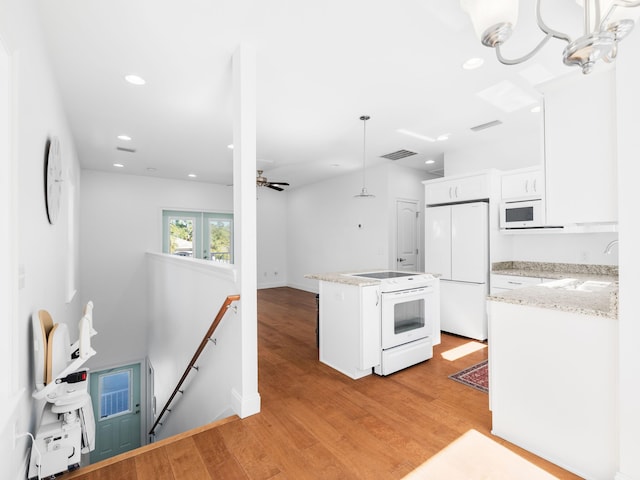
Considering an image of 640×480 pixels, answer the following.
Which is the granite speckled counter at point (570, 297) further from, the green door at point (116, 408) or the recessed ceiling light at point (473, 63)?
the green door at point (116, 408)

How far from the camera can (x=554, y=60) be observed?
2611 mm

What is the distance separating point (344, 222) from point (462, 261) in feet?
10.3

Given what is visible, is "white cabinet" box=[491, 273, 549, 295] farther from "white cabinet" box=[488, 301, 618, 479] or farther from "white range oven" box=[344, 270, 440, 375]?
"white cabinet" box=[488, 301, 618, 479]

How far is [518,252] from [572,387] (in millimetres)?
3226

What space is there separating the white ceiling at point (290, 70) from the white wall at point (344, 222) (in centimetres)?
148

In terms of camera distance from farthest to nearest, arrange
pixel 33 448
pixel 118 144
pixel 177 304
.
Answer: pixel 118 144 → pixel 177 304 → pixel 33 448

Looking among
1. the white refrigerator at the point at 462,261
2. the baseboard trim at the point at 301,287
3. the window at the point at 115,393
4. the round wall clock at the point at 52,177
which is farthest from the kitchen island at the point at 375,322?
the window at the point at 115,393

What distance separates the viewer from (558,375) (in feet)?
6.00

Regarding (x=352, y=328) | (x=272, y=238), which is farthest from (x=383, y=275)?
(x=272, y=238)

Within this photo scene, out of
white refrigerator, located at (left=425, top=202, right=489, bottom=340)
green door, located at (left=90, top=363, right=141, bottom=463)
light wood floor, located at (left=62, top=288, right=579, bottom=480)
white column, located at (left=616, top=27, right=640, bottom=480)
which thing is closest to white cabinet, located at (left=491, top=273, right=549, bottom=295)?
white refrigerator, located at (left=425, top=202, right=489, bottom=340)

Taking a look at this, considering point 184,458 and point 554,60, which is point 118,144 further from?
point 554,60

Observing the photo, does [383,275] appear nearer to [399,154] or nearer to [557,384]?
[557,384]

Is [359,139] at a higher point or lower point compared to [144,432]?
higher

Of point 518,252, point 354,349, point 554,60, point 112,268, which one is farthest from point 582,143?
point 112,268
